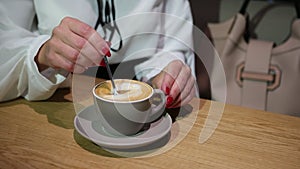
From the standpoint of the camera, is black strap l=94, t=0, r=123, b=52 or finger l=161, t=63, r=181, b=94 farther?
black strap l=94, t=0, r=123, b=52

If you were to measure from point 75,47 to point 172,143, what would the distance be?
26 centimetres

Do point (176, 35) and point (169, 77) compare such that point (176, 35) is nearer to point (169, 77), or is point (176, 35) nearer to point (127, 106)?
point (169, 77)

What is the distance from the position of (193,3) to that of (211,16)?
0.10 meters

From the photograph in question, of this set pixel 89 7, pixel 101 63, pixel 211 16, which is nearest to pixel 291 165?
pixel 101 63

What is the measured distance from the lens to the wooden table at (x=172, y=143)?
2.16 ft

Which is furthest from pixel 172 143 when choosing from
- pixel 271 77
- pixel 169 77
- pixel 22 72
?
pixel 271 77

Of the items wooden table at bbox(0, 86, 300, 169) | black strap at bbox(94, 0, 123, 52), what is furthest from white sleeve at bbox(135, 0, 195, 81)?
wooden table at bbox(0, 86, 300, 169)

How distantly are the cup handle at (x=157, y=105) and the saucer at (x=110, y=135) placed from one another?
0.02 metres

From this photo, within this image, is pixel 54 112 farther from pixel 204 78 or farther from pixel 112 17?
pixel 204 78

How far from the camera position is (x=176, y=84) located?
83 centimetres

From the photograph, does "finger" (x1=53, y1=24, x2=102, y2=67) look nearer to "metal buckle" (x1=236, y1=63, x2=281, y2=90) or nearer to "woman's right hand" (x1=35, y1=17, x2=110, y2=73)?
"woman's right hand" (x1=35, y1=17, x2=110, y2=73)

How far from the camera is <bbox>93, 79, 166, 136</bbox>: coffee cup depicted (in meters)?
0.66

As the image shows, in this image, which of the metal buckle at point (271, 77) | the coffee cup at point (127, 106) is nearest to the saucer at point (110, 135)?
the coffee cup at point (127, 106)

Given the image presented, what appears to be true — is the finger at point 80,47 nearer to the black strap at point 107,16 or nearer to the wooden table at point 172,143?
the wooden table at point 172,143
